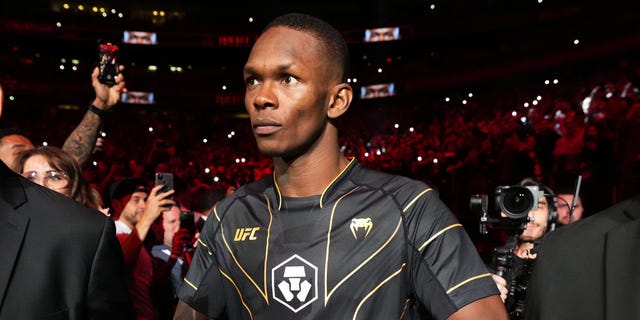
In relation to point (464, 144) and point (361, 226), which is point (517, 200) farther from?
point (464, 144)

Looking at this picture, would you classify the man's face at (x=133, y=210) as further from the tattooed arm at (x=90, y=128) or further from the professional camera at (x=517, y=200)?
the professional camera at (x=517, y=200)

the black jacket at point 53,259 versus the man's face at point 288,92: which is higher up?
the man's face at point 288,92

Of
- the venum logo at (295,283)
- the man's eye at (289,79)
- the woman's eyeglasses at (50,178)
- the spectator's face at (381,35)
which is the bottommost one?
the venum logo at (295,283)

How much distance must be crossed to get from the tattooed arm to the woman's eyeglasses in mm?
824

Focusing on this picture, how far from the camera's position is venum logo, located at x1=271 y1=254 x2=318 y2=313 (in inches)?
70.0

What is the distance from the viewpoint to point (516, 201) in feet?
9.75

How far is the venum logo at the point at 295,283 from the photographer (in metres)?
1.78

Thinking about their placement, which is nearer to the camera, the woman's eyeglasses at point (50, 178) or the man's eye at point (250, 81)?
the man's eye at point (250, 81)

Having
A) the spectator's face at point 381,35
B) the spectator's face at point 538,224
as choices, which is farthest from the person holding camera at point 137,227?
the spectator's face at point 381,35

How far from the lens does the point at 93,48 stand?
2619 cm

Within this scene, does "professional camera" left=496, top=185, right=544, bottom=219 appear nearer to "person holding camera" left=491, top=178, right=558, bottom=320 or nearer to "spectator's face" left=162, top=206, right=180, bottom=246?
"person holding camera" left=491, top=178, right=558, bottom=320

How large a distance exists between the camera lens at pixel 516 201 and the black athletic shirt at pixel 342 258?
115cm

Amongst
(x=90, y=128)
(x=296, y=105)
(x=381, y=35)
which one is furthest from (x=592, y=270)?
(x=381, y=35)

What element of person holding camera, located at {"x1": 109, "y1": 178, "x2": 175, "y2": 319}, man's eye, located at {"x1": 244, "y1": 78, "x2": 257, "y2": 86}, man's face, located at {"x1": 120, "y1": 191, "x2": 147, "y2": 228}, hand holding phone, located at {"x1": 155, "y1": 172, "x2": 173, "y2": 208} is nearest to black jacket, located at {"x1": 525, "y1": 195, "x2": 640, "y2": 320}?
man's eye, located at {"x1": 244, "y1": 78, "x2": 257, "y2": 86}
